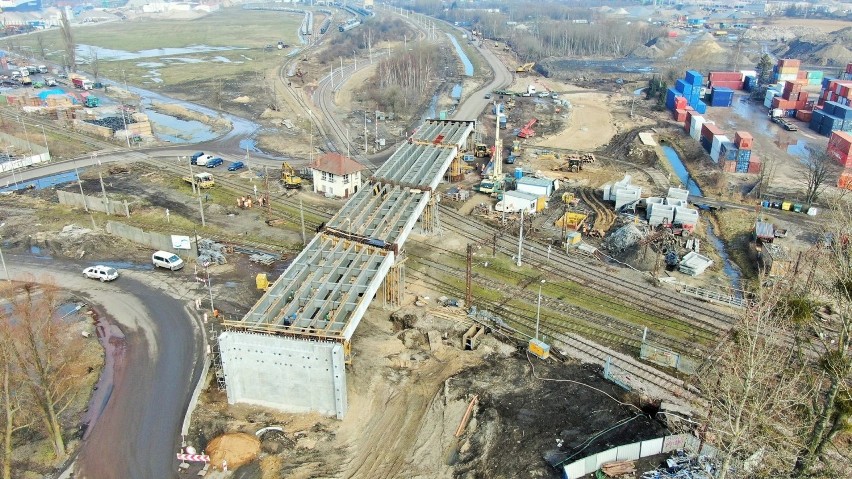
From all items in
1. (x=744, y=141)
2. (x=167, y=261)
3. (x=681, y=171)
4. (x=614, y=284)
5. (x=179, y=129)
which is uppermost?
(x=744, y=141)

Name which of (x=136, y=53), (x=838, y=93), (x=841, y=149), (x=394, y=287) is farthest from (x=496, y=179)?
(x=136, y=53)

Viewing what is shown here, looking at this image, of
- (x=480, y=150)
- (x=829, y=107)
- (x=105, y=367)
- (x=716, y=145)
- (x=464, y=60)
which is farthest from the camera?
(x=464, y=60)

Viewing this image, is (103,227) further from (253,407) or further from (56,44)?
Result: (56,44)

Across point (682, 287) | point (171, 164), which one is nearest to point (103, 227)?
point (171, 164)

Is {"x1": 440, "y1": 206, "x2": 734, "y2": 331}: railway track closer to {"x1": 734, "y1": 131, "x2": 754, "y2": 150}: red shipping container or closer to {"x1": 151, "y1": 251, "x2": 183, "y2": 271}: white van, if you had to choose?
{"x1": 151, "y1": 251, "x2": 183, "y2": 271}: white van

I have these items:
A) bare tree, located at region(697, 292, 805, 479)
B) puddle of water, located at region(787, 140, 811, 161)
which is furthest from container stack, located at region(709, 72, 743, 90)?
bare tree, located at region(697, 292, 805, 479)

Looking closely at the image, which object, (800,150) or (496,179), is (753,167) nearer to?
(800,150)
